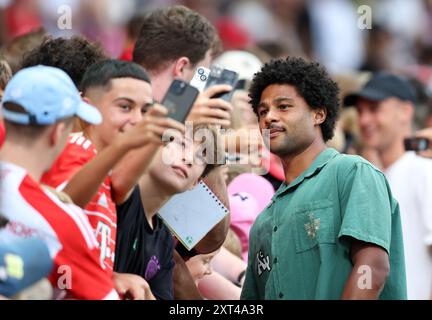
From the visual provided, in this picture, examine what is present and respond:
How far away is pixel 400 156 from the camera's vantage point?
812 cm

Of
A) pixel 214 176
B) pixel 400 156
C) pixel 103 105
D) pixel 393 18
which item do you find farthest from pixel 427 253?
pixel 393 18

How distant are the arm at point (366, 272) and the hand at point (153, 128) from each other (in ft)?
3.53

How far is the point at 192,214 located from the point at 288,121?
691 millimetres

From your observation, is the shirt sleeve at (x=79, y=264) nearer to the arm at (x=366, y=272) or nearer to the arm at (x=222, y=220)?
the arm at (x=366, y=272)

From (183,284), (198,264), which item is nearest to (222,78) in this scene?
(183,284)

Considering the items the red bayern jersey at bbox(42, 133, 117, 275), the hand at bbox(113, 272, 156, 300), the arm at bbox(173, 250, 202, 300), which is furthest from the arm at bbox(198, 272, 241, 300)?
the red bayern jersey at bbox(42, 133, 117, 275)

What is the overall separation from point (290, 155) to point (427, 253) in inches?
93.1

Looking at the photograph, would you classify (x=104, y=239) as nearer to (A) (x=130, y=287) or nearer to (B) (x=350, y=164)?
(A) (x=130, y=287)

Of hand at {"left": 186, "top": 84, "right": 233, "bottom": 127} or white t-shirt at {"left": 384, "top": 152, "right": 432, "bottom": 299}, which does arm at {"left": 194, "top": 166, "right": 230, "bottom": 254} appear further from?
white t-shirt at {"left": 384, "top": 152, "right": 432, "bottom": 299}

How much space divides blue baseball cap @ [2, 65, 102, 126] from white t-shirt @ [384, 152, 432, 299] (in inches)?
139

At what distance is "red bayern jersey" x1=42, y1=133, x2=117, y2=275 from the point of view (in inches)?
184

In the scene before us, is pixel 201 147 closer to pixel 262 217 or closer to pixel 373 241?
pixel 262 217

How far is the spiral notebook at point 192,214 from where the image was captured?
5.56 m

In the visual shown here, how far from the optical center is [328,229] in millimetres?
4977
